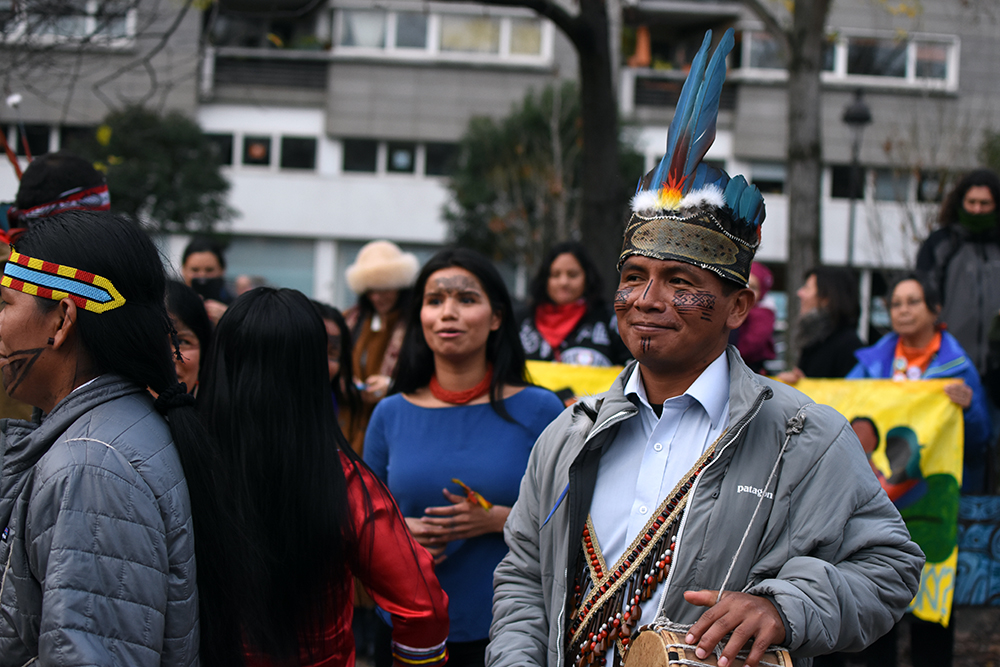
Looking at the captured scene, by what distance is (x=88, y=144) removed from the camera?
68.1 ft

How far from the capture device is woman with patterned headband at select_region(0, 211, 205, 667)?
67.4 inches

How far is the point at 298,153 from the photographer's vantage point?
2562 cm

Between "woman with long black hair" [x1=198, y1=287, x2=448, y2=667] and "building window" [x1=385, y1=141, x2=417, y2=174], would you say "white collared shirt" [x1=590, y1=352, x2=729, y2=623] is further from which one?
"building window" [x1=385, y1=141, x2=417, y2=174]

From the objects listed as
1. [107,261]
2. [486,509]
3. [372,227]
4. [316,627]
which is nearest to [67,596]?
[107,261]

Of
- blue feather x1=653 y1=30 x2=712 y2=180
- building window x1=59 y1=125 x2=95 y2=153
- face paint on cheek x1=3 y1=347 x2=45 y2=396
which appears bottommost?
face paint on cheek x1=3 y1=347 x2=45 y2=396

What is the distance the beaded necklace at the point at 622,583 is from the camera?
205 centimetres

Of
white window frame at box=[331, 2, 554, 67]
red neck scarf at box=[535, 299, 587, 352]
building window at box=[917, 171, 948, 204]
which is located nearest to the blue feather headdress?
red neck scarf at box=[535, 299, 587, 352]

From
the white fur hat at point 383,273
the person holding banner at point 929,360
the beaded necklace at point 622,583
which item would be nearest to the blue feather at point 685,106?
the beaded necklace at point 622,583

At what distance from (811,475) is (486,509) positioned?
155cm

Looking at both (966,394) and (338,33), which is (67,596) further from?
(338,33)

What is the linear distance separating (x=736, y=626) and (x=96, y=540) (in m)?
1.27

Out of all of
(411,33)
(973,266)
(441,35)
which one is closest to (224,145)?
(411,33)

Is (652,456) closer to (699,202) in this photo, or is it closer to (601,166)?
(699,202)

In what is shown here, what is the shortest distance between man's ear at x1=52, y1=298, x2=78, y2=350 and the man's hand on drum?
1.41 m
